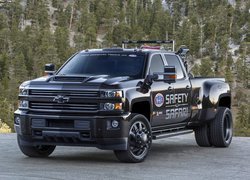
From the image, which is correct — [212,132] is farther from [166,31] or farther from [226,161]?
[166,31]

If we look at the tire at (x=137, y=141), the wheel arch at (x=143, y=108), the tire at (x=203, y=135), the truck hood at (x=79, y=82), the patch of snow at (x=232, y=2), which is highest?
the patch of snow at (x=232, y=2)

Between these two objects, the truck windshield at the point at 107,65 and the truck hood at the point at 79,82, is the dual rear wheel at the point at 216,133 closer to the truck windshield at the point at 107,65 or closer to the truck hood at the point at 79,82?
the truck windshield at the point at 107,65

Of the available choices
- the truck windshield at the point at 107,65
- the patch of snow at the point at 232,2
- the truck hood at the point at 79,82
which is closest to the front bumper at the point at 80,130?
the truck hood at the point at 79,82

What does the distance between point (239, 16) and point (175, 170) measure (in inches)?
6205

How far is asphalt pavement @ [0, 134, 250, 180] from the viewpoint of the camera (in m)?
8.34

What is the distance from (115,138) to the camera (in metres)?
9.24

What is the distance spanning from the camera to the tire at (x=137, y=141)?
9.46 m

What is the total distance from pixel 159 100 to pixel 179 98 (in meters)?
0.86

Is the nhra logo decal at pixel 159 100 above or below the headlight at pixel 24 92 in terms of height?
below

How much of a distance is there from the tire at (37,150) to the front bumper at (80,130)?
0.73m

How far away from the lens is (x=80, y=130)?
361 inches

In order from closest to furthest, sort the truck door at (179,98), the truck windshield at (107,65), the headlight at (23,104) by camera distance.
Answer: the headlight at (23,104) < the truck windshield at (107,65) < the truck door at (179,98)

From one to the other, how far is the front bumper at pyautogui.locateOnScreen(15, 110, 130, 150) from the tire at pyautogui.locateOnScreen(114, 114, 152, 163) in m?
0.18


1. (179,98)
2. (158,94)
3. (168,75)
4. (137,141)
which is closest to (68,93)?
(137,141)
